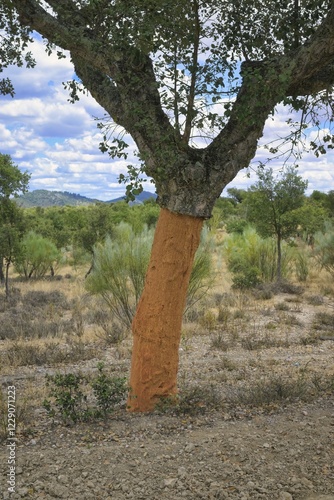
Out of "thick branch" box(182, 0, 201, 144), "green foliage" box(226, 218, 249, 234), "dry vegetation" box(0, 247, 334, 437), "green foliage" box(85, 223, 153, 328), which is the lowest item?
"dry vegetation" box(0, 247, 334, 437)

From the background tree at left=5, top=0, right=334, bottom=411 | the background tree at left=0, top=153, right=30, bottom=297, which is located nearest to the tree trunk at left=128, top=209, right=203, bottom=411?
the background tree at left=5, top=0, right=334, bottom=411

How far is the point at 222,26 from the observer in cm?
704

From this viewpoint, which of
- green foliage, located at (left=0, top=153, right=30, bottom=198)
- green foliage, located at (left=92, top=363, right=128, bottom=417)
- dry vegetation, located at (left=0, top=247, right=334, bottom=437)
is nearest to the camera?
green foliage, located at (left=92, top=363, right=128, bottom=417)

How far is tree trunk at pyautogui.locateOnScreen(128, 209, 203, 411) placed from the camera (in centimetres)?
650

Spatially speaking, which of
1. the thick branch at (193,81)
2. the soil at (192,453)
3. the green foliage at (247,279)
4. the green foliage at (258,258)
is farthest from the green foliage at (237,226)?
the thick branch at (193,81)

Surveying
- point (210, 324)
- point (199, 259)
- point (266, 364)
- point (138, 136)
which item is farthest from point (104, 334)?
point (138, 136)

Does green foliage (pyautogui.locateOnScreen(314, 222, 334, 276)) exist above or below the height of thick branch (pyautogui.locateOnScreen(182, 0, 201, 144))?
below

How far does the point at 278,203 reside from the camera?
22578 mm

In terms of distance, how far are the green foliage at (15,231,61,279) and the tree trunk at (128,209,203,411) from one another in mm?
22066

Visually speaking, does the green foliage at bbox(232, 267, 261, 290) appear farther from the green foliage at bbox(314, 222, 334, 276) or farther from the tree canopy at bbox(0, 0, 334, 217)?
the tree canopy at bbox(0, 0, 334, 217)

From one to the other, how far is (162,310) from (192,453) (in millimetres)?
1753

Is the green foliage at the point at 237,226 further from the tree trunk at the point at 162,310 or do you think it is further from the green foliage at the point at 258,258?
the tree trunk at the point at 162,310

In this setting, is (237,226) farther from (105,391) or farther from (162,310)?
(105,391)

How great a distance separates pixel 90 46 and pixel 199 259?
10.1 m
